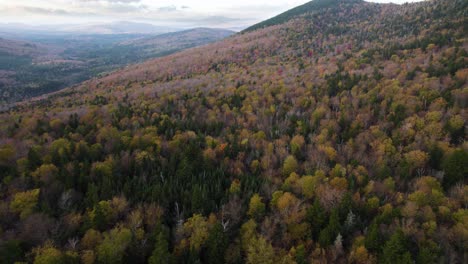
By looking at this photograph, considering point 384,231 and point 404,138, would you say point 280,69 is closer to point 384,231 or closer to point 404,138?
point 404,138

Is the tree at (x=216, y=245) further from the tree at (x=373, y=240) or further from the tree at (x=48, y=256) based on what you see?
the tree at (x=373, y=240)

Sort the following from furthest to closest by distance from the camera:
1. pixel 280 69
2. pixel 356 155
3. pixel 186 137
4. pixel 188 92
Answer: pixel 280 69 < pixel 188 92 < pixel 186 137 < pixel 356 155

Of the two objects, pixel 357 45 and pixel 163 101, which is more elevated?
pixel 357 45

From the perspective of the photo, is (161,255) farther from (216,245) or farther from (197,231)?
(216,245)

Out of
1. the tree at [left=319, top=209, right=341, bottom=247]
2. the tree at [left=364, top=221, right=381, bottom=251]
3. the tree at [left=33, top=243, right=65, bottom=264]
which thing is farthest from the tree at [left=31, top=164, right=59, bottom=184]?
the tree at [left=364, top=221, right=381, bottom=251]

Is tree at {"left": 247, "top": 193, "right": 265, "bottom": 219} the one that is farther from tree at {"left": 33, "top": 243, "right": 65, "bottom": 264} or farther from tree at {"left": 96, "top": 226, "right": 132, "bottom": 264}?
tree at {"left": 33, "top": 243, "right": 65, "bottom": 264}

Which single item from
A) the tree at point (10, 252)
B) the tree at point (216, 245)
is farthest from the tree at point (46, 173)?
the tree at point (216, 245)

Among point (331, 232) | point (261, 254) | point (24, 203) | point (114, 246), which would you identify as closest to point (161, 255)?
point (114, 246)

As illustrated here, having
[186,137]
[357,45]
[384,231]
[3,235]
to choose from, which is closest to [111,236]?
[3,235]

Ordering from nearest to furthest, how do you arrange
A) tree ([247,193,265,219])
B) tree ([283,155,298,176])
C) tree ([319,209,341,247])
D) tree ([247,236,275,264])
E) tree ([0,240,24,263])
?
tree ([0,240,24,263]) → tree ([247,236,275,264]) → tree ([319,209,341,247]) → tree ([247,193,265,219]) → tree ([283,155,298,176])
